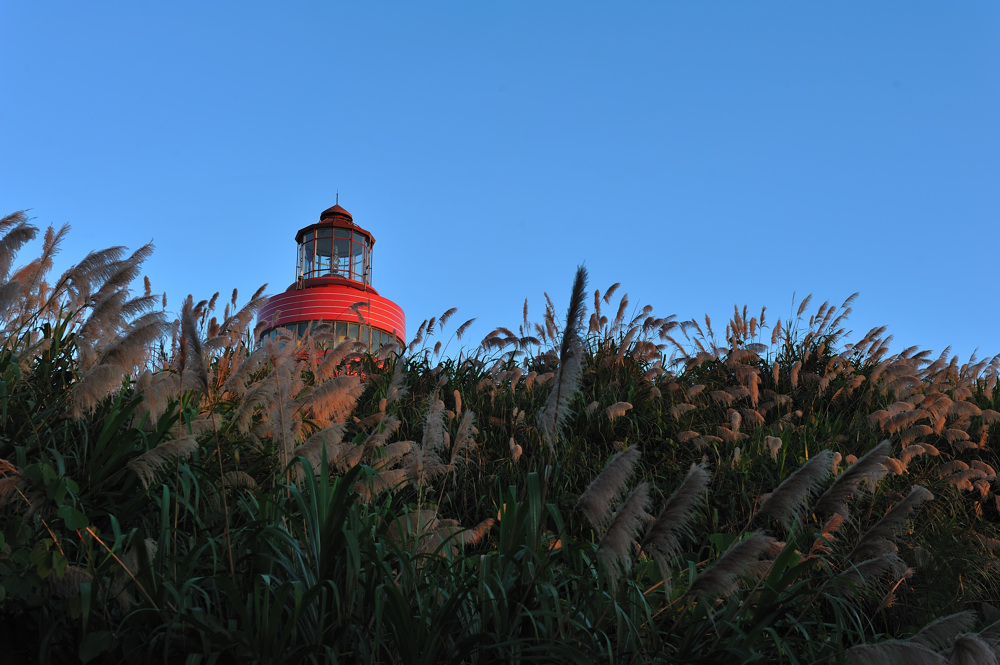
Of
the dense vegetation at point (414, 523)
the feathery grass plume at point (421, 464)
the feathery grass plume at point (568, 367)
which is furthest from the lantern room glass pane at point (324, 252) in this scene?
the feathery grass plume at point (568, 367)

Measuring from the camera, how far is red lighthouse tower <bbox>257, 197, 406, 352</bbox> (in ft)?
71.3

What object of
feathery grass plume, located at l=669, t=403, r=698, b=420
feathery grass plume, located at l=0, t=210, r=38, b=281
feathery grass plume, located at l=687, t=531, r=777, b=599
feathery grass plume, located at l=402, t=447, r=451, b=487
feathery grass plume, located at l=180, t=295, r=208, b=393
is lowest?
feathery grass plume, located at l=687, t=531, r=777, b=599

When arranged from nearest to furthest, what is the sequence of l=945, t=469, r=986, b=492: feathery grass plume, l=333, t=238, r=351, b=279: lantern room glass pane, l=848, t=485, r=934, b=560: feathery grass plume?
l=848, t=485, r=934, b=560: feathery grass plume, l=945, t=469, r=986, b=492: feathery grass plume, l=333, t=238, r=351, b=279: lantern room glass pane

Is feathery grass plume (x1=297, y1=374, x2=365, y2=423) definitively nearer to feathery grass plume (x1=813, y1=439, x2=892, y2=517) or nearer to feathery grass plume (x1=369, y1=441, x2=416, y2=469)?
feathery grass plume (x1=369, y1=441, x2=416, y2=469)

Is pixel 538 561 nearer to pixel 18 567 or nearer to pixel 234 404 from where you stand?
pixel 18 567

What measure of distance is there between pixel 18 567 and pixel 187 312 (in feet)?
3.72

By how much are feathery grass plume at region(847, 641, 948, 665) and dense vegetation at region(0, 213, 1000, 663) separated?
0.06 ft

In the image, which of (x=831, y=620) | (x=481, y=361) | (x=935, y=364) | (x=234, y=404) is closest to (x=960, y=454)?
(x=935, y=364)

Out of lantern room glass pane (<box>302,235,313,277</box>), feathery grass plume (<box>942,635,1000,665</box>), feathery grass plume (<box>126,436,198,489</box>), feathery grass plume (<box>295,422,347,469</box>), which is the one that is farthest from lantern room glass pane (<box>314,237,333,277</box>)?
feathery grass plume (<box>942,635,1000,665</box>)

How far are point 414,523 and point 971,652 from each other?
2.07 m

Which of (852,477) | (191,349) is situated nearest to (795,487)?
(852,477)

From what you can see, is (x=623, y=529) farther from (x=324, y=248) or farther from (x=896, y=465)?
(x=324, y=248)

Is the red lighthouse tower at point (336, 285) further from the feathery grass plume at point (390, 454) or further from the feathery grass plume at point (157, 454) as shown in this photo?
the feathery grass plume at point (157, 454)

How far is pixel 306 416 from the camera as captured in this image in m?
4.96
